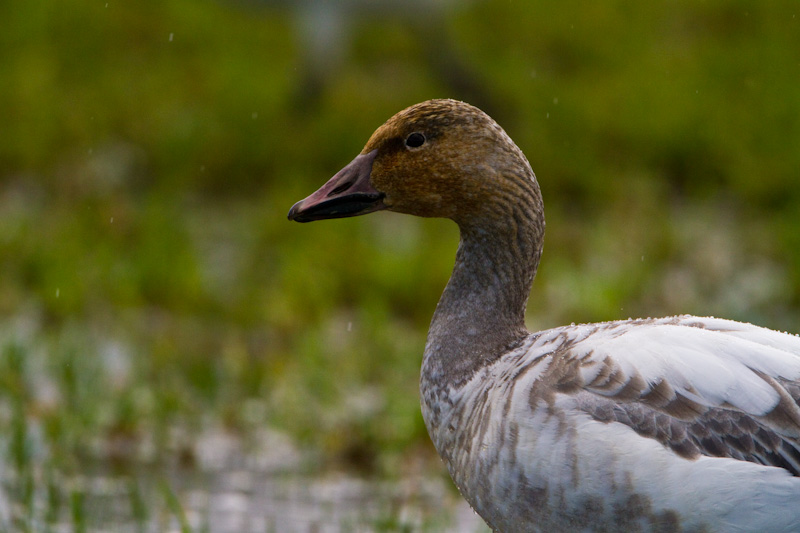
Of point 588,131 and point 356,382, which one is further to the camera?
point 588,131

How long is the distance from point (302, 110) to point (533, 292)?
138 inches

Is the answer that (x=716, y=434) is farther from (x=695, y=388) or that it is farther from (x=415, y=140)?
(x=415, y=140)

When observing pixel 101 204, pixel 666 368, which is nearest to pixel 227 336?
pixel 101 204

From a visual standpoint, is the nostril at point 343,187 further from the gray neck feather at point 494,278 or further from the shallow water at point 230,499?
the shallow water at point 230,499

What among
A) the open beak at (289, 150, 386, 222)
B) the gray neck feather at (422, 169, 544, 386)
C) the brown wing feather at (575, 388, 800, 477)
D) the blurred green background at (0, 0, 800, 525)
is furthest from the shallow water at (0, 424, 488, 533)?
the brown wing feather at (575, 388, 800, 477)

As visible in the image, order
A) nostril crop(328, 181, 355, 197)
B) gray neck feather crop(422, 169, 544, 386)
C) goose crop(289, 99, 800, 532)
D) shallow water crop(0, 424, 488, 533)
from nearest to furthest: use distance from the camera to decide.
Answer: goose crop(289, 99, 800, 532), gray neck feather crop(422, 169, 544, 386), nostril crop(328, 181, 355, 197), shallow water crop(0, 424, 488, 533)

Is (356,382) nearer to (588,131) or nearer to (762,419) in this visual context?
(762,419)

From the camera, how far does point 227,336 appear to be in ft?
20.1

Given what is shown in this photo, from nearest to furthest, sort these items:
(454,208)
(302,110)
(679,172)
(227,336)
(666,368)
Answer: (666,368) → (454,208) → (227,336) → (679,172) → (302,110)

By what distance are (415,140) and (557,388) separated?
906 millimetres

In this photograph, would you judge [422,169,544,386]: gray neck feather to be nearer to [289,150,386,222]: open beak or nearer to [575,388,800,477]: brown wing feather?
[289,150,386,222]: open beak

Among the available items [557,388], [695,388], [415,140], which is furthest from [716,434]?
[415,140]

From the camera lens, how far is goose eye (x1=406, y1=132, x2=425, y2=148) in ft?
11.4

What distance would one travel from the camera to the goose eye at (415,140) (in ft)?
11.4
